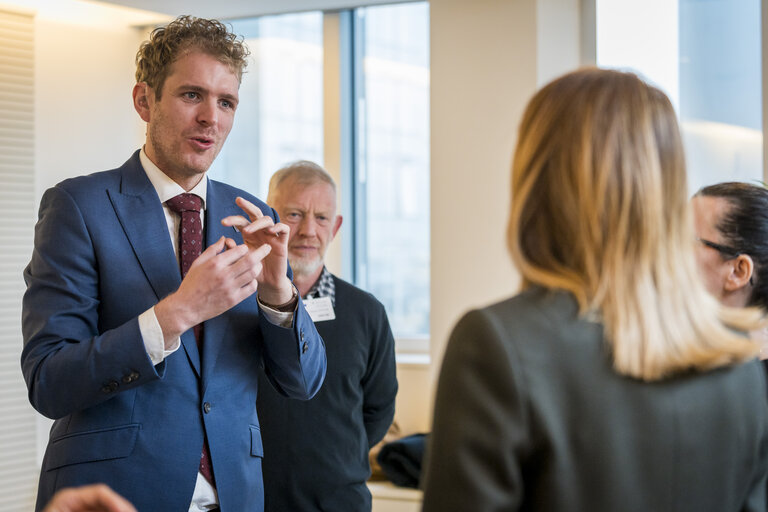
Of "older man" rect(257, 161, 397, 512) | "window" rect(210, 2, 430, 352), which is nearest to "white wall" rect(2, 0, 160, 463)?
"window" rect(210, 2, 430, 352)

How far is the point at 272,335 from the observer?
1.90 meters

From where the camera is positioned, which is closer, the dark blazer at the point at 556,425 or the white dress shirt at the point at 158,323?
the dark blazer at the point at 556,425

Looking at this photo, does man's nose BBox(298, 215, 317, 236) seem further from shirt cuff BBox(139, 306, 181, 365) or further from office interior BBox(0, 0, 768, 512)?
shirt cuff BBox(139, 306, 181, 365)

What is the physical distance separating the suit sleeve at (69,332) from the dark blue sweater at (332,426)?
102 centimetres

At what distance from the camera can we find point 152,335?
1642 mm

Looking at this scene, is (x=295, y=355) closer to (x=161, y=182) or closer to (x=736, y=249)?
(x=161, y=182)

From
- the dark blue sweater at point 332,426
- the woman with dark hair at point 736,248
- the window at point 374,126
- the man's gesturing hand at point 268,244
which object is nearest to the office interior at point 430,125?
the window at point 374,126

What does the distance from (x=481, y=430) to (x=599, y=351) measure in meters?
0.18

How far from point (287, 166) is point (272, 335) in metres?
1.38

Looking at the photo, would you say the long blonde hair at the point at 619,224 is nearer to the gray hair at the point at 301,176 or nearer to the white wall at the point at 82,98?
the gray hair at the point at 301,176

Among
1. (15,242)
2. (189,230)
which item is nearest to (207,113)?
(189,230)

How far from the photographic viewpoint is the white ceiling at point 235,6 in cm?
435

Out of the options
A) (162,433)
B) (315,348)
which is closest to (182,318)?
(162,433)

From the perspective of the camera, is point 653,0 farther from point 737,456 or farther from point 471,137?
point 737,456
